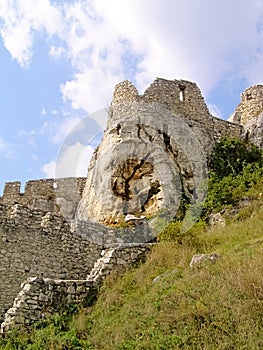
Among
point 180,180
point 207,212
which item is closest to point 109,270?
point 207,212

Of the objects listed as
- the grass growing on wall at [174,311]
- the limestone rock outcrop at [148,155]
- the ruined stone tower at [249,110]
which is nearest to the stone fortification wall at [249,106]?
the ruined stone tower at [249,110]

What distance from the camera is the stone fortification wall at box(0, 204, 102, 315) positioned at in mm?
11422

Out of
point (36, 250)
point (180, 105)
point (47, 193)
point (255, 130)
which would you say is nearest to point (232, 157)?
point (255, 130)

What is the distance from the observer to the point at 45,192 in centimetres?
2477

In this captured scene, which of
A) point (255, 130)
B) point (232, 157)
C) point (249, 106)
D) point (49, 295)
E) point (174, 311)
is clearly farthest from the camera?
point (249, 106)

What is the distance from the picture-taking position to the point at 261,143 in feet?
71.2

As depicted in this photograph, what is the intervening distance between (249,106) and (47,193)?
1157cm

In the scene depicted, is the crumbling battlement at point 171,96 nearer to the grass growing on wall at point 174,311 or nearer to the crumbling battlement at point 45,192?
the crumbling battlement at point 45,192

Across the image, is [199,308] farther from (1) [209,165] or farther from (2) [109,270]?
(1) [209,165]

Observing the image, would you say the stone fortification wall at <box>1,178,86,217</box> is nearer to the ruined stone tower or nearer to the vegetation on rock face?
the ruined stone tower

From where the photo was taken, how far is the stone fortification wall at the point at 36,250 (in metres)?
11.4

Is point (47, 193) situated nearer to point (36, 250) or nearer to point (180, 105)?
point (180, 105)

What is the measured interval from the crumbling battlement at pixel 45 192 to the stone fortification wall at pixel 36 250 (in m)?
10.9

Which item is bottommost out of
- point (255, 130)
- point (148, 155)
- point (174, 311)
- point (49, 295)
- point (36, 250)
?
point (174, 311)
